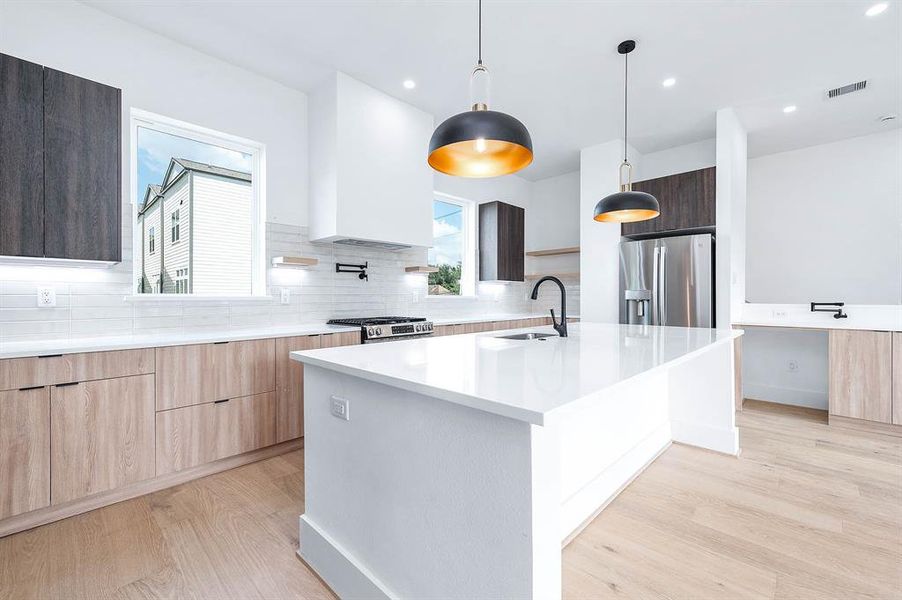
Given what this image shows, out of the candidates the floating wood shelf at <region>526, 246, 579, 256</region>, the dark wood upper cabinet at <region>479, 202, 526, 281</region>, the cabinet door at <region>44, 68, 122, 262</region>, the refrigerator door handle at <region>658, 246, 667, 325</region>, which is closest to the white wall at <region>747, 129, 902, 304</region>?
the refrigerator door handle at <region>658, 246, 667, 325</region>

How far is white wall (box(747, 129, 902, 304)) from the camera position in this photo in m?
4.04

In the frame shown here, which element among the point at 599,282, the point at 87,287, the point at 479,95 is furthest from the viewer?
the point at 599,282

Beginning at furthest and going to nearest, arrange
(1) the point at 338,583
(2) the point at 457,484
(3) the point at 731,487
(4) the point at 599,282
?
(4) the point at 599,282
(3) the point at 731,487
(1) the point at 338,583
(2) the point at 457,484

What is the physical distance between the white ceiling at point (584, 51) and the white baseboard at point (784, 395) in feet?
9.07

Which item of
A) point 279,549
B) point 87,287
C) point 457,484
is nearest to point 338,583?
point 279,549

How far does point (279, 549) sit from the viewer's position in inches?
71.5

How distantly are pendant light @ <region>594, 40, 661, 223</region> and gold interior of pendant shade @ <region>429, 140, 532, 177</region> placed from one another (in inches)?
40.7

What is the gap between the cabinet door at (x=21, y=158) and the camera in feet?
6.60

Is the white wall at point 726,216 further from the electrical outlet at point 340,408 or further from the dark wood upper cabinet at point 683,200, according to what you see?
the electrical outlet at point 340,408

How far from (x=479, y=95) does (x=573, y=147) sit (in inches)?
141

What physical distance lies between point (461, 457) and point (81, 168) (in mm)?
2683

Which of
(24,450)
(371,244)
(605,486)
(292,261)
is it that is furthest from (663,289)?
(24,450)

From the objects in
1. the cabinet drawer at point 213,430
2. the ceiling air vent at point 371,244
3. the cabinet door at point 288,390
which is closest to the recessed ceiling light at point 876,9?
the ceiling air vent at point 371,244

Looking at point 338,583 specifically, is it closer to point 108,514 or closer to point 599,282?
point 108,514
